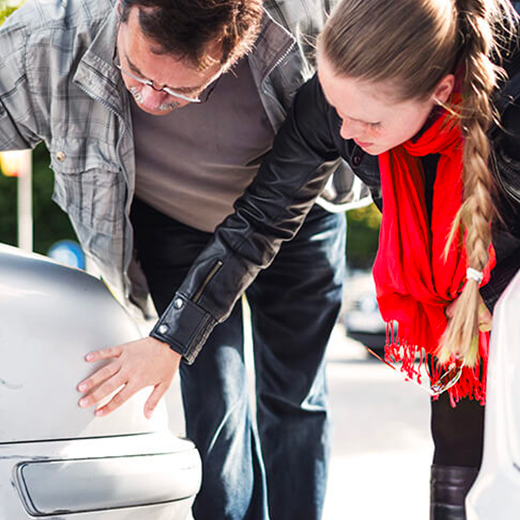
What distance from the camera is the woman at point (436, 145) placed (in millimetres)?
1484

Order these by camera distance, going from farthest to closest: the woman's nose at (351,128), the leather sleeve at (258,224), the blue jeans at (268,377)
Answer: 1. the blue jeans at (268,377)
2. the leather sleeve at (258,224)
3. the woman's nose at (351,128)

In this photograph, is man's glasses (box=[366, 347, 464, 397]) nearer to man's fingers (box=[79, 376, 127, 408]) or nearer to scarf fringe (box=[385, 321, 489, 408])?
scarf fringe (box=[385, 321, 489, 408])

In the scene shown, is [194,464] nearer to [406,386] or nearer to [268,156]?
[268,156]

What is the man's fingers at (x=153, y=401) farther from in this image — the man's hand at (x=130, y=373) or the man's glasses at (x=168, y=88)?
the man's glasses at (x=168, y=88)

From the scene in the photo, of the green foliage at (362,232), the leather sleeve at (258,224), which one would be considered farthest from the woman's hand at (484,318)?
the green foliage at (362,232)

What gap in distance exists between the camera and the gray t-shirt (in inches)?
81.8

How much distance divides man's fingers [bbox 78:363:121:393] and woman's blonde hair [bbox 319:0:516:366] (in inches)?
24.8

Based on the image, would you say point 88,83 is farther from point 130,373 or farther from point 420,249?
point 420,249

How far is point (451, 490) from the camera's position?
6.40ft

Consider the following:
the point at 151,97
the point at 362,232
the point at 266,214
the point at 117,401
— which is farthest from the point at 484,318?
the point at 362,232

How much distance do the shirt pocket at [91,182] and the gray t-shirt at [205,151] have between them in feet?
0.27

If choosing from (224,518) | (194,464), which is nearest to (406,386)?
(224,518)

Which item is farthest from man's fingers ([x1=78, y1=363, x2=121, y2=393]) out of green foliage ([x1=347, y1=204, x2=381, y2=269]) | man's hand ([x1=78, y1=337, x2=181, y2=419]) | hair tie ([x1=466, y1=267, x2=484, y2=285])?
green foliage ([x1=347, y1=204, x2=381, y2=269])

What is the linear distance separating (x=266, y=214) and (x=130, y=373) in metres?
0.51
